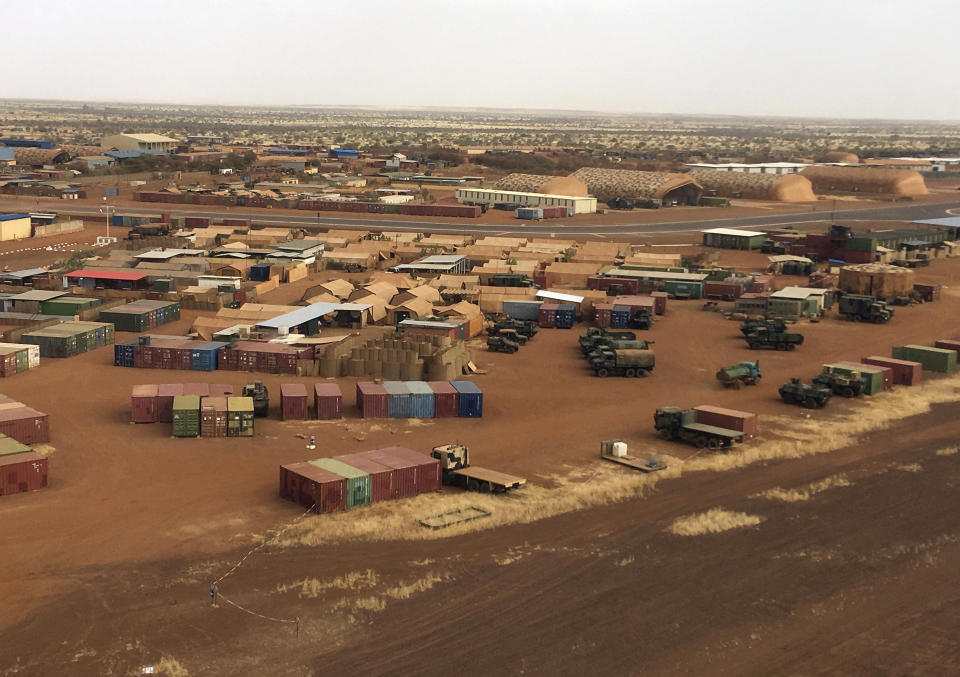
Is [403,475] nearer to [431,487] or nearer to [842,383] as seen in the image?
[431,487]

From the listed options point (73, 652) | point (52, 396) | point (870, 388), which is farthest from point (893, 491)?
point (52, 396)

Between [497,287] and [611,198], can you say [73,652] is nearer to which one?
[497,287]

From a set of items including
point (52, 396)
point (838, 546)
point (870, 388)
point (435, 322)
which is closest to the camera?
point (838, 546)

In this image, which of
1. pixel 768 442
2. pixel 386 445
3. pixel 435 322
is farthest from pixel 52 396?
pixel 768 442

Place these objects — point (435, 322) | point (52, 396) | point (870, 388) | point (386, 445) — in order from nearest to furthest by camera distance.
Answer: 1. point (386, 445)
2. point (52, 396)
3. point (870, 388)
4. point (435, 322)

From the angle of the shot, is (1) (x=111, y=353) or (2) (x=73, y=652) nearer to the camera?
(2) (x=73, y=652)

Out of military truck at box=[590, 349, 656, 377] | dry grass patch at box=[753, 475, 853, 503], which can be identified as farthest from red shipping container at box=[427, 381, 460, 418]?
dry grass patch at box=[753, 475, 853, 503]
